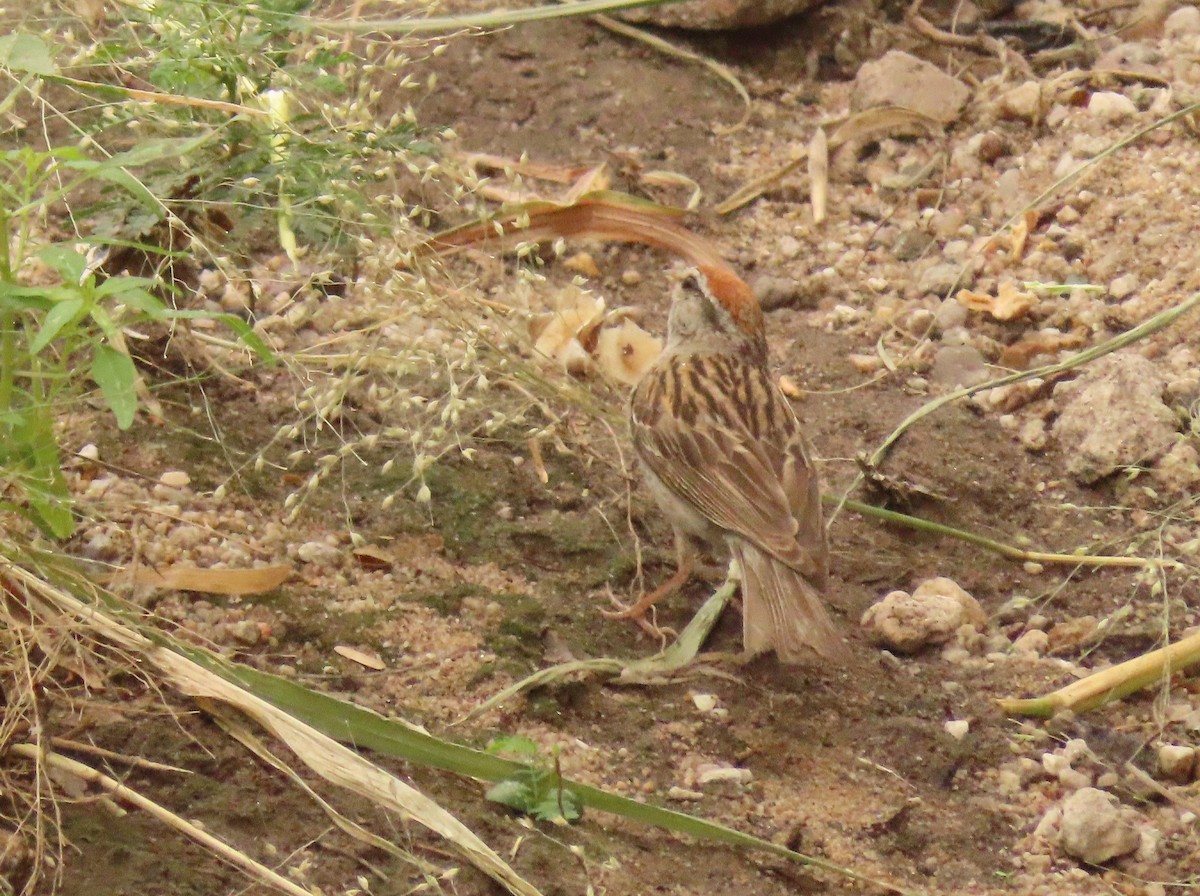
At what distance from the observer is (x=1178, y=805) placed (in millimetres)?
3422

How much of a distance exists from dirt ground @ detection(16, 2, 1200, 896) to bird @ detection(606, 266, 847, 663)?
0.55 ft

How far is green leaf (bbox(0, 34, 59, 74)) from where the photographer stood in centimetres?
260

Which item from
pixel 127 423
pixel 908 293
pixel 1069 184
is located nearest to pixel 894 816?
pixel 127 423

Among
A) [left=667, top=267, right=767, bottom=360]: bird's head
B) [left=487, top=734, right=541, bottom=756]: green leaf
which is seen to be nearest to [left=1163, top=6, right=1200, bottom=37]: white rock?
[left=667, top=267, right=767, bottom=360]: bird's head

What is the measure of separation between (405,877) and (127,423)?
105 cm

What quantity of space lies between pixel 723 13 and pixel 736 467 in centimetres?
284

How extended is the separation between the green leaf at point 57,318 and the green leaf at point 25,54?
424mm

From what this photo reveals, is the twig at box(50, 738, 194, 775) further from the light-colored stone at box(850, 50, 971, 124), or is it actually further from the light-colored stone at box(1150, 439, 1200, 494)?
the light-colored stone at box(850, 50, 971, 124)

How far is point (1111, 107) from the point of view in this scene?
5.87 metres

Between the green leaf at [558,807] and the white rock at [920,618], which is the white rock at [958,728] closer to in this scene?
the white rock at [920,618]

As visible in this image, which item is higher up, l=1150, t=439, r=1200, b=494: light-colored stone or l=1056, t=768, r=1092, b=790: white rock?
l=1150, t=439, r=1200, b=494: light-colored stone

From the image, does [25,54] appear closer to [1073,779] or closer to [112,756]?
[112,756]

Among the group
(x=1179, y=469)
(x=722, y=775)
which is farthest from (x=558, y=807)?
(x=1179, y=469)

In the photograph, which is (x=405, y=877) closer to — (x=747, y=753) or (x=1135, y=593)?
(x=747, y=753)
